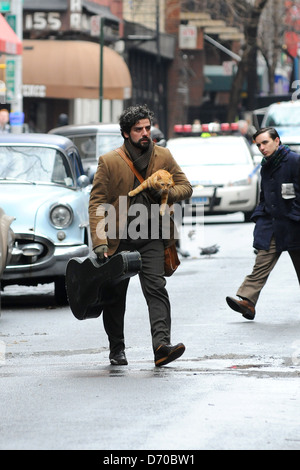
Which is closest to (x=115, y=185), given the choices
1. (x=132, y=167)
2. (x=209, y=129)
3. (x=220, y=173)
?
(x=132, y=167)

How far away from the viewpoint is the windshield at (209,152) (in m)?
25.5

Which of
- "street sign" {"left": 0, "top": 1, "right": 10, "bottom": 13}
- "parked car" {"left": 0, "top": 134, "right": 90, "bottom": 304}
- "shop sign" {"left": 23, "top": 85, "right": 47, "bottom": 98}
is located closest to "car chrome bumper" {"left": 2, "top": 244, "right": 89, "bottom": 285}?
"parked car" {"left": 0, "top": 134, "right": 90, "bottom": 304}

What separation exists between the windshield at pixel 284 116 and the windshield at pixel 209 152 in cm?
537

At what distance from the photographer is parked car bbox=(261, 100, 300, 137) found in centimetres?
3142

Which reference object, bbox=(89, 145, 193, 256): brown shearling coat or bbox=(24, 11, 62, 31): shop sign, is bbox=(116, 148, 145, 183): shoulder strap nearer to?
Result: bbox=(89, 145, 193, 256): brown shearling coat

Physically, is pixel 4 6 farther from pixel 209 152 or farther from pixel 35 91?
pixel 35 91

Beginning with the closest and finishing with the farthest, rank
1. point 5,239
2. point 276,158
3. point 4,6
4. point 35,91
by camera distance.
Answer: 1. point 276,158
2. point 5,239
3. point 4,6
4. point 35,91

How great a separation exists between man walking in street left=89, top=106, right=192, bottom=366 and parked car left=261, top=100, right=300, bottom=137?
72.6 feet

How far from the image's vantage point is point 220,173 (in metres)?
25.0

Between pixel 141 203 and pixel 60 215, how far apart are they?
4.24 m

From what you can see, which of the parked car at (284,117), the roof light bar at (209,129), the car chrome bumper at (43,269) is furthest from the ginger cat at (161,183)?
the parked car at (284,117)

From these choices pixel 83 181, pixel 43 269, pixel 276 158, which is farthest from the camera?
pixel 83 181

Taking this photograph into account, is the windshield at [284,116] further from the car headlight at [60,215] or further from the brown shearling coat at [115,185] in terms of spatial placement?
the brown shearling coat at [115,185]
